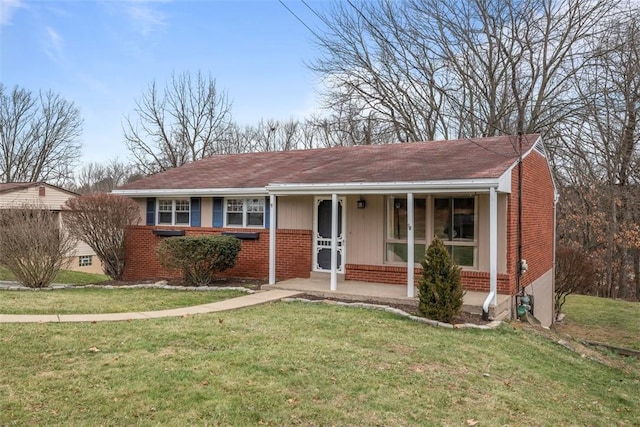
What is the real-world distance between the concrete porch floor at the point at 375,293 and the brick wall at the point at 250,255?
619 millimetres

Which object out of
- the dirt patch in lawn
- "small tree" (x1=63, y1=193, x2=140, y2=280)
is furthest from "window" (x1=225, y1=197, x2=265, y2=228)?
the dirt patch in lawn

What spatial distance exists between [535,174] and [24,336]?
37.0 feet

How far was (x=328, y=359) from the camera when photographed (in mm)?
5539

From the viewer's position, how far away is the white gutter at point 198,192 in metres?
12.1

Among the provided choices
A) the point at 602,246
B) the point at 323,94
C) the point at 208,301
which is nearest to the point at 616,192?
the point at 602,246

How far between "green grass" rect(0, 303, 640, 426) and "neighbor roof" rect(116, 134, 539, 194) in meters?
3.51

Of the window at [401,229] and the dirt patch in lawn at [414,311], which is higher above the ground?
the window at [401,229]

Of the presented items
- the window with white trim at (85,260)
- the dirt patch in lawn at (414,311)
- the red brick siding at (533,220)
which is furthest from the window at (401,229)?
the window with white trim at (85,260)

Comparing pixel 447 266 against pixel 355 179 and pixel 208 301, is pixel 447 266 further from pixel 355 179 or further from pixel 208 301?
pixel 208 301

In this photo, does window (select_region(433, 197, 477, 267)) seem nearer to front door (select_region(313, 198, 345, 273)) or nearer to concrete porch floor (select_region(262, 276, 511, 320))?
concrete porch floor (select_region(262, 276, 511, 320))

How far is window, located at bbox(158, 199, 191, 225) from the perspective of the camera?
13.6 meters

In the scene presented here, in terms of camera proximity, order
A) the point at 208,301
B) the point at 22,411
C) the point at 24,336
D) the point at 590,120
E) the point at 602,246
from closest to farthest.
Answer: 1. the point at 22,411
2. the point at 24,336
3. the point at 208,301
4. the point at 590,120
5. the point at 602,246

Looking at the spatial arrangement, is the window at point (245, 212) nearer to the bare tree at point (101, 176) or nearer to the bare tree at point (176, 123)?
the bare tree at point (176, 123)

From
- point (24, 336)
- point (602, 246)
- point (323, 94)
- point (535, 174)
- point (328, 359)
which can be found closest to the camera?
point (328, 359)
